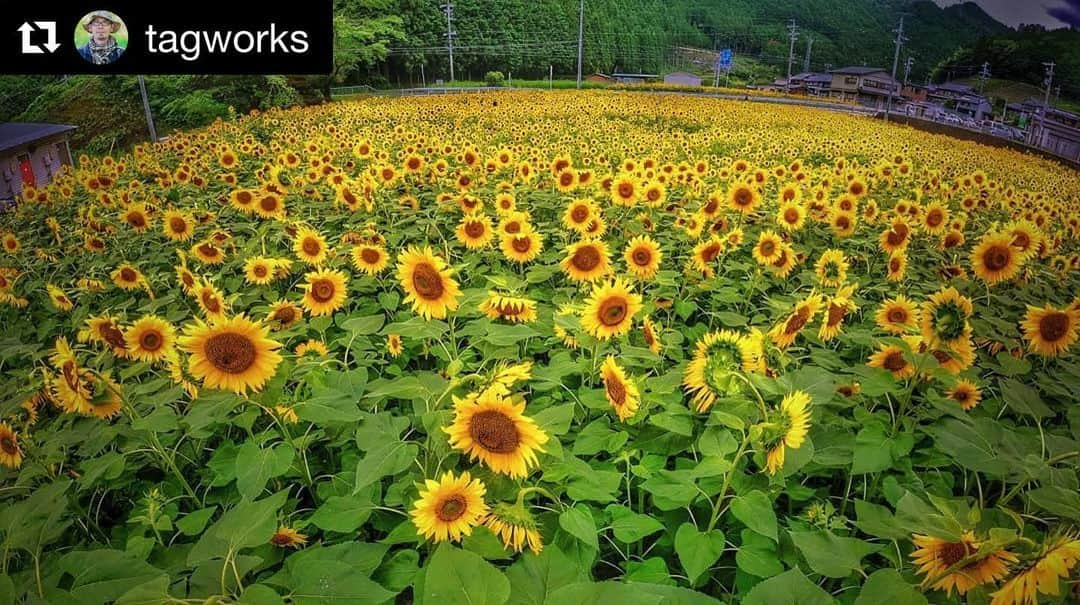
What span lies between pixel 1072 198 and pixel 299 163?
20.5 feet

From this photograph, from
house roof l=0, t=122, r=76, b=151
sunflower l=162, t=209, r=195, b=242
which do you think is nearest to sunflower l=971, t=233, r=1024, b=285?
sunflower l=162, t=209, r=195, b=242

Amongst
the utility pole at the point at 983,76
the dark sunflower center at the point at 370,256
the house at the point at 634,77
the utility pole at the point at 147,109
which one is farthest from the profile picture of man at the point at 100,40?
the house at the point at 634,77

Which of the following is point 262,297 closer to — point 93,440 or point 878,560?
point 93,440

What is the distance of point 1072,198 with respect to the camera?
13.6 feet

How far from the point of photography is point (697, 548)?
3.34 ft

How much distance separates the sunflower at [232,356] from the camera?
1.05 m

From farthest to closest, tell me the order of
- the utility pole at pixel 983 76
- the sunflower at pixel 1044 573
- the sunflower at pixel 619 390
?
the utility pole at pixel 983 76
the sunflower at pixel 619 390
the sunflower at pixel 1044 573

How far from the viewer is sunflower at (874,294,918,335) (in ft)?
5.13

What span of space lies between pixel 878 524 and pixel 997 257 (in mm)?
1616

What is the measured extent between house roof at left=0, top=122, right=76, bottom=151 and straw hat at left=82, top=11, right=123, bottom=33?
135 centimetres

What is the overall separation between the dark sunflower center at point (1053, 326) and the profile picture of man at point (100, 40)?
571 cm

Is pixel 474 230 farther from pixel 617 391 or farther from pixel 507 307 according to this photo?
pixel 617 391

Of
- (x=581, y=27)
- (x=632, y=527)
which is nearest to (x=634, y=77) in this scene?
(x=581, y=27)

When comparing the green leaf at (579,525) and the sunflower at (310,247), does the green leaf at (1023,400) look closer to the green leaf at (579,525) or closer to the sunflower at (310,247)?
the green leaf at (579,525)
